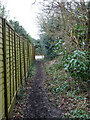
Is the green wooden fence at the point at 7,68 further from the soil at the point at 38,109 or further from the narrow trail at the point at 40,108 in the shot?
the narrow trail at the point at 40,108

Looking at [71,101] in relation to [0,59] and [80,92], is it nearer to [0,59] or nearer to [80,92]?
[80,92]

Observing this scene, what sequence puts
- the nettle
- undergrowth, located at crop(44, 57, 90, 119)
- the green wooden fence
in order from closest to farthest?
1. the green wooden fence
2. undergrowth, located at crop(44, 57, 90, 119)
3. the nettle

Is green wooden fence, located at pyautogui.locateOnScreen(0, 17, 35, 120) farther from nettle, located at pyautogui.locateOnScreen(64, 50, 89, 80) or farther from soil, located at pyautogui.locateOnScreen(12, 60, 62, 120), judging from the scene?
nettle, located at pyautogui.locateOnScreen(64, 50, 89, 80)

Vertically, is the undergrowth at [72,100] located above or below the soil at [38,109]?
above

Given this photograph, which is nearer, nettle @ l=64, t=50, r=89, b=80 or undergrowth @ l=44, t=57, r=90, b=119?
undergrowth @ l=44, t=57, r=90, b=119

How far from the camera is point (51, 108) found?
4.25 meters

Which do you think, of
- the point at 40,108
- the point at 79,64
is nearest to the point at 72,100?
the point at 40,108

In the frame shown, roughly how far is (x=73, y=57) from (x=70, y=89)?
1.66 meters

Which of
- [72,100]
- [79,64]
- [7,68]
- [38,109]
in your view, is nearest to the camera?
[7,68]

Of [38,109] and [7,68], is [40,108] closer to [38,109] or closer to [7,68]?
[38,109]

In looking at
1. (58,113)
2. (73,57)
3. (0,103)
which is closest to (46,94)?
(58,113)

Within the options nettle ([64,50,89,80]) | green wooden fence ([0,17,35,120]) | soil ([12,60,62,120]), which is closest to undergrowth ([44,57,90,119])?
soil ([12,60,62,120])

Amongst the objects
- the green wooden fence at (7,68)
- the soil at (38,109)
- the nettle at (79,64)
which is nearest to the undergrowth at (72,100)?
the soil at (38,109)

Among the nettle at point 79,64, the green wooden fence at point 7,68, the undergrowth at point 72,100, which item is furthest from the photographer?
the nettle at point 79,64
